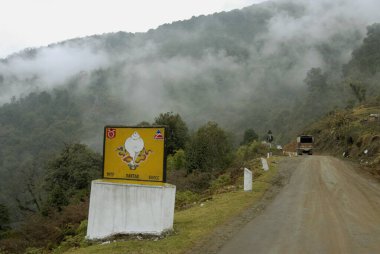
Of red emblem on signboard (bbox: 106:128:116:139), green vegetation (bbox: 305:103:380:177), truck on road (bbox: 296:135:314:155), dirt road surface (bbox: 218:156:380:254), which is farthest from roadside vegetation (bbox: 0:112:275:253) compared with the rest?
green vegetation (bbox: 305:103:380:177)

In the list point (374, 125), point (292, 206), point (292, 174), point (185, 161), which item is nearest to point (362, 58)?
point (374, 125)

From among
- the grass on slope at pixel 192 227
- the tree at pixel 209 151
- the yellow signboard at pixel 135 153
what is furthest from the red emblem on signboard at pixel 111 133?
the tree at pixel 209 151

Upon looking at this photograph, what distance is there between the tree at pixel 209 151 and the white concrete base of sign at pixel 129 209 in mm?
37153

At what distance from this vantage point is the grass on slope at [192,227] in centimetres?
1069

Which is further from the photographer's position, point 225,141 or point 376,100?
point 376,100

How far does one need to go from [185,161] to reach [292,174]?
2649 centimetres

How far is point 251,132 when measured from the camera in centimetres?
10038

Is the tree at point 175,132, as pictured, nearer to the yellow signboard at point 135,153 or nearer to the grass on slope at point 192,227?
the grass on slope at point 192,227

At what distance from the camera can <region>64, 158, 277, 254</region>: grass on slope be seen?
10688 millimetres

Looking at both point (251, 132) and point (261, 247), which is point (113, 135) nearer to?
point (261, 247)

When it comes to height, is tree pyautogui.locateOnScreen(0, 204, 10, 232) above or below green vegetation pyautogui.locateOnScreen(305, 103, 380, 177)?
below

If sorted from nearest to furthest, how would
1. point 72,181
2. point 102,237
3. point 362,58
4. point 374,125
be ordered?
point 102,237, point 374,125, point 72,181, point 362,58

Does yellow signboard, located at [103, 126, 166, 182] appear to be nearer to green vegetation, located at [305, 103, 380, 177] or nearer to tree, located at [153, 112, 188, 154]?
green vegetation, located at [305, 103, 380, 177]

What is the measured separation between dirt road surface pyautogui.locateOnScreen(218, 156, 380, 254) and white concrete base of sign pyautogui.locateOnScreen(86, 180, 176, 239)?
2.13m
